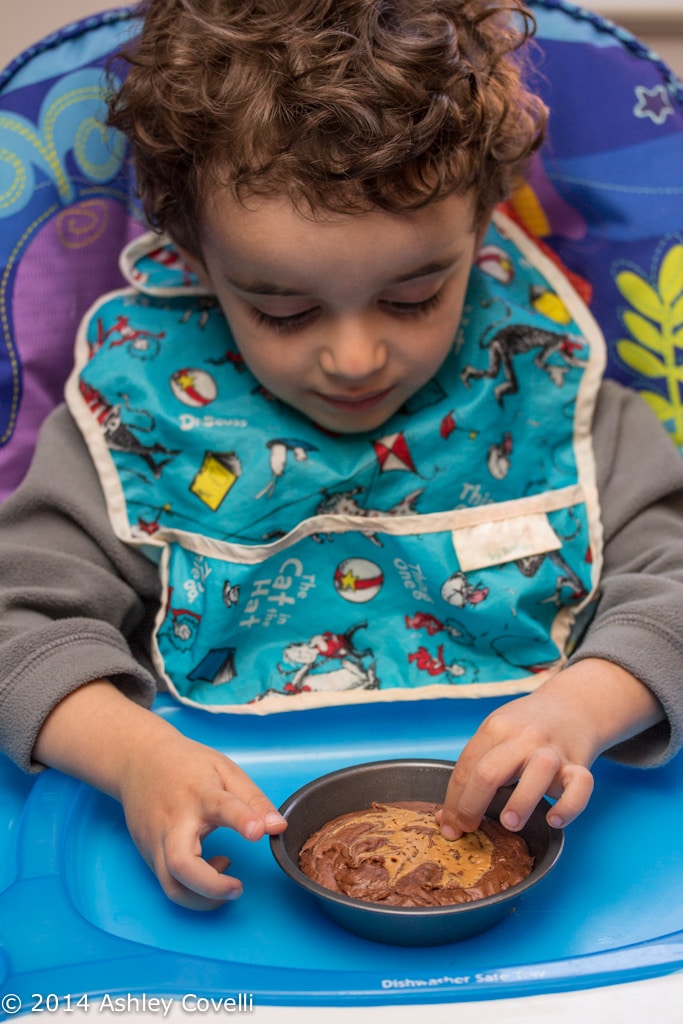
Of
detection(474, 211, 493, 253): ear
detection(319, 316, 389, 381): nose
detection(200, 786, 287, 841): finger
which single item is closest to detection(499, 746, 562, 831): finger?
detection(200, 786, 287, 841): finger

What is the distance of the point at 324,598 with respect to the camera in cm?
102

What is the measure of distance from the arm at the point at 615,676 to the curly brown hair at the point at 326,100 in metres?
0.29

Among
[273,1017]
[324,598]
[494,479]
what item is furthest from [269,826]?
[494,479]

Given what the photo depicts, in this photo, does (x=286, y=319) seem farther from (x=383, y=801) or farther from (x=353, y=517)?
(x=383, y=801)

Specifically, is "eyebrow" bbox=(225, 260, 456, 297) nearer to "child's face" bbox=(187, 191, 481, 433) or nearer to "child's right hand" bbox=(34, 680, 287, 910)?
"child's face" bbox=(187, 191, 481, 433)

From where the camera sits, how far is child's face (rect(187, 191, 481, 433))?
846 millimetres

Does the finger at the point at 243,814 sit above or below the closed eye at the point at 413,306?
below

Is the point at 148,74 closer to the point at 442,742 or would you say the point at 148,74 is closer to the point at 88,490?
the point at 88,490

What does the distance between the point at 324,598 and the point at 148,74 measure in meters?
0.47

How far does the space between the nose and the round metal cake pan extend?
0.98ft

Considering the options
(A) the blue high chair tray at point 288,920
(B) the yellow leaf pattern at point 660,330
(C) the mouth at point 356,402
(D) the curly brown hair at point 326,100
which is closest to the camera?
(A) the blue high chair tray at point 288,920

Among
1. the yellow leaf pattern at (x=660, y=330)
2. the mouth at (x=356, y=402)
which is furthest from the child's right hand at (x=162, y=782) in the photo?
the yellow leaf pattern at (x=660, y=330)

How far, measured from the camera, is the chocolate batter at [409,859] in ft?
2.34

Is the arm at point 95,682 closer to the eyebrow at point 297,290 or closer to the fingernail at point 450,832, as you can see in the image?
the fingernail at point 450,832
